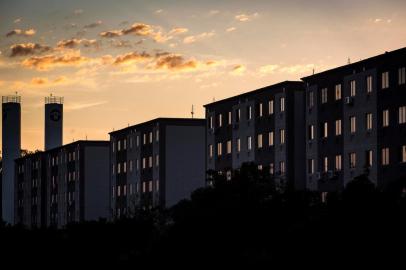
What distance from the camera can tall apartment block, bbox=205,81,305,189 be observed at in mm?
84750

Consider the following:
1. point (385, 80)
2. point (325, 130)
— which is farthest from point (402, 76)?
point (325, 130)

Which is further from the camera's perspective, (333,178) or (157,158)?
(157,158)

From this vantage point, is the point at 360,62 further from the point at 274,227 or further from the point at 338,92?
the point at 274,227

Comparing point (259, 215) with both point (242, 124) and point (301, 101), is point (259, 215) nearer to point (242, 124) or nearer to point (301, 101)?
point (301, 101)

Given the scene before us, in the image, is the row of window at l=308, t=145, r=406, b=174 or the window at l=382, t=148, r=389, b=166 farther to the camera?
the window at l=382, t=148, r=389, b=166

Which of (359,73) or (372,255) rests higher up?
(359,73)

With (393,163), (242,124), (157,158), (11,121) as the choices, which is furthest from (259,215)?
(11,121)

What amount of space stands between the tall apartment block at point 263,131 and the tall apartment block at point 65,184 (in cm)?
3417

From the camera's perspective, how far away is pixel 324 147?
79250 mm

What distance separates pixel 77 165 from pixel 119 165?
15.8 m

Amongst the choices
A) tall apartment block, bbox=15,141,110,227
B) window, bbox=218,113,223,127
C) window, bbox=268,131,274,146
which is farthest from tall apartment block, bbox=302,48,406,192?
tall apartment block, bbox=15,141,110,227

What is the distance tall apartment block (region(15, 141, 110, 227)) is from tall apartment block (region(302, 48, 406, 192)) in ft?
170

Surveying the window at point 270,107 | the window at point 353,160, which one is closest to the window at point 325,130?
the window at point 353,160

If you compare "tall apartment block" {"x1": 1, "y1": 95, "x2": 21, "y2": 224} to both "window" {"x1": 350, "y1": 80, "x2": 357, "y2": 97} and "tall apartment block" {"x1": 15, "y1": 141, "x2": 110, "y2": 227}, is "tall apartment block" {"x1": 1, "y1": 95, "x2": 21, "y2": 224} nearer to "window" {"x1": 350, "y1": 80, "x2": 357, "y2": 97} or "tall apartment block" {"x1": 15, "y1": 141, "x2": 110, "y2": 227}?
"tall apartment block" {"x1": 15, "y1": 141, "x2": 110, "y2": 227}
